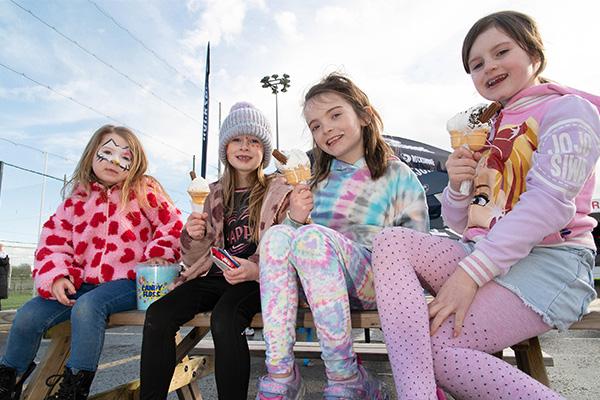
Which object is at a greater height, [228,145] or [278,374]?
[228,145]

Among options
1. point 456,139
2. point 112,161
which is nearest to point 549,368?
point 456,139

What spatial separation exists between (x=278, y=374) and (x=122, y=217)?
156 centimetres

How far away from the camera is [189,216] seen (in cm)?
232

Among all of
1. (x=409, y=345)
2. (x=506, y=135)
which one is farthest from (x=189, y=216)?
(x=506, y=135)

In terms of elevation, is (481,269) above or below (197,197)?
below

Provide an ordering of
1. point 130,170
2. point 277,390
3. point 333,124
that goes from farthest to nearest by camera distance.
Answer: point 130,170
point 333,124
point 277,390

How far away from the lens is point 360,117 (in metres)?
2.32

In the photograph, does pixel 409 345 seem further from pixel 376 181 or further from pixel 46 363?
pixel 46 363

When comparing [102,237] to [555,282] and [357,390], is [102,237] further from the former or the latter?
[555,282]

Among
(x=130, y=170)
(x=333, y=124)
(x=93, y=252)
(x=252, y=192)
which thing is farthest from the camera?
(x=130, y=170)

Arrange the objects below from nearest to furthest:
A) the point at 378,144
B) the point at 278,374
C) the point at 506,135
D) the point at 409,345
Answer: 1. the point at 409,345
2. the point at 278,374
3. the point at 506,135
4. the point at 378,144

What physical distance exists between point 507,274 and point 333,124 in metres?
1.16

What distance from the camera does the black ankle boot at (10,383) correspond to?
207 cm

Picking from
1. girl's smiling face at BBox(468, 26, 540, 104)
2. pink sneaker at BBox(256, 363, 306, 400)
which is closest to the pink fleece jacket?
pink sneaker at BBox(256, 363, 306, 400)
